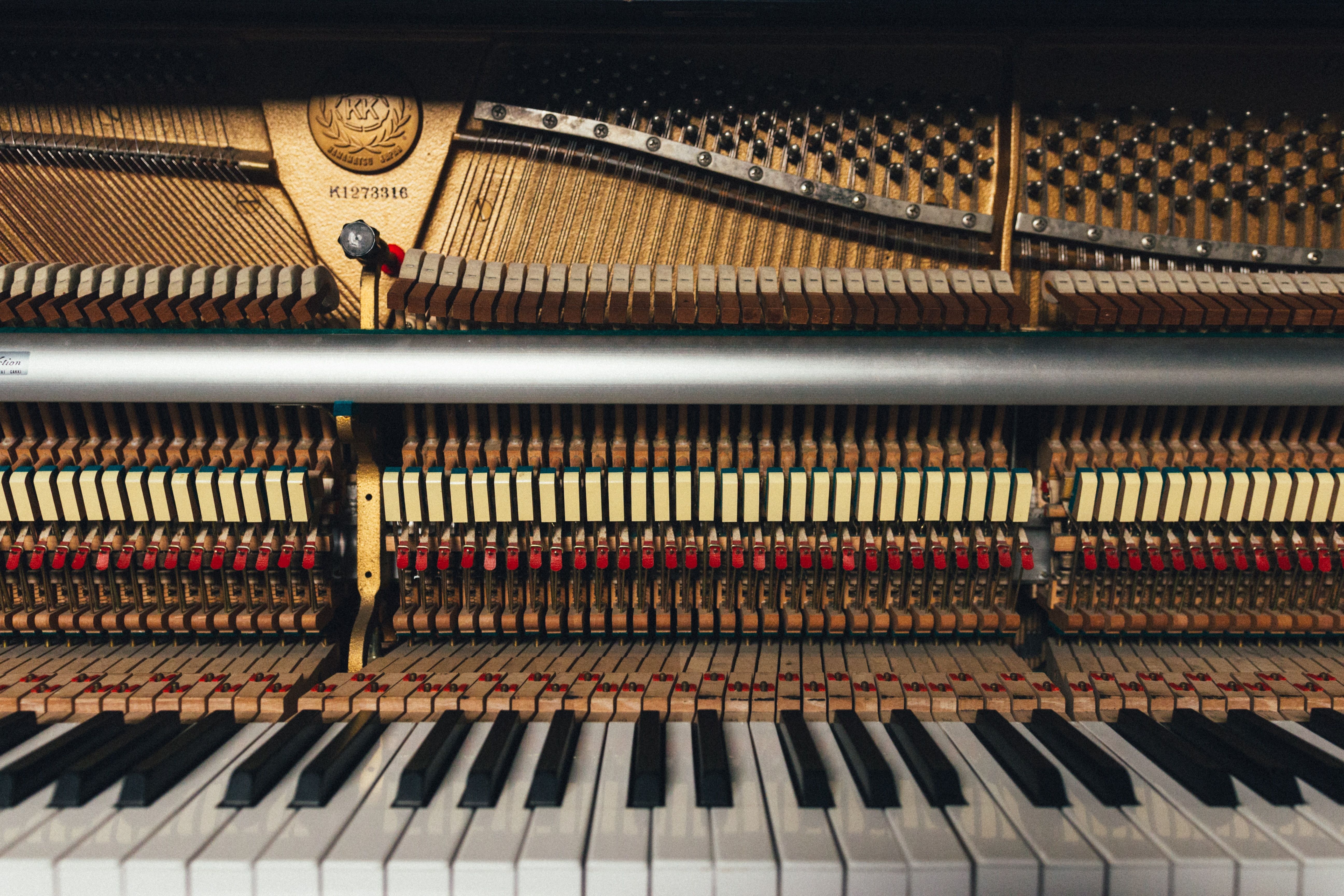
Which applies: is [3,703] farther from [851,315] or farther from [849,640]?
[851,315]

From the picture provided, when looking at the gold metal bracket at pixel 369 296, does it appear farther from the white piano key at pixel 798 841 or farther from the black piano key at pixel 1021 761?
the black piano key at pixel 1021 761

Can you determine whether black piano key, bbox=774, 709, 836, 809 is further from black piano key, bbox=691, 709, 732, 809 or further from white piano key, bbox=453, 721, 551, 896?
white piano key, bbox=453, 721, 551, 896

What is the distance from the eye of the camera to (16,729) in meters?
1.58

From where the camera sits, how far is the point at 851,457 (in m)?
1.93

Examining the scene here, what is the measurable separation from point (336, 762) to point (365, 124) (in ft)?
6.01

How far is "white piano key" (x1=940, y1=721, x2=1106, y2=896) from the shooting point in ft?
3.99

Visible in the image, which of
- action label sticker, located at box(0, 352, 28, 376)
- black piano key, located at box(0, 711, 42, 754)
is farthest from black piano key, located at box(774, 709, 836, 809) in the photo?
action label sticker, located at box(0, 352, 28, 376)

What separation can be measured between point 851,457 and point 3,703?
7.67ft

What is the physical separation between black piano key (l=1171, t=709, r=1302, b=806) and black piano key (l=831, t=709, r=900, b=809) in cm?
73

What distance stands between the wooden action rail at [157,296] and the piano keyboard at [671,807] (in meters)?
1.08

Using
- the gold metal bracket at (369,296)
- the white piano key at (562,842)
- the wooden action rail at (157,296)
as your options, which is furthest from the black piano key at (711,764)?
the wooden action rail at (157,296)

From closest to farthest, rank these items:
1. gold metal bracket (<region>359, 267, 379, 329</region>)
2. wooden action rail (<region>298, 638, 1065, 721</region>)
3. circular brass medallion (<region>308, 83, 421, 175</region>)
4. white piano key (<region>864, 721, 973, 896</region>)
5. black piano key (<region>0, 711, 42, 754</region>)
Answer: white piano key (<region>864, 721, 973, 896</region>) < black piano key (<region>0, 711, 42, 754</region>) < wooden action rail (<region>298, 638, 1065, 721</region>) < gold metal bracket (<region>359, 267, 379, 329</region>) < circular brass medallion (<region>308, 83, 421, 175</region>)

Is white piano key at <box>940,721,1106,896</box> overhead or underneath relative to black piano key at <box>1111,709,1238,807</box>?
underneath

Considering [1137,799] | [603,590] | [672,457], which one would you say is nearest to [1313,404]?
[1137,799]
